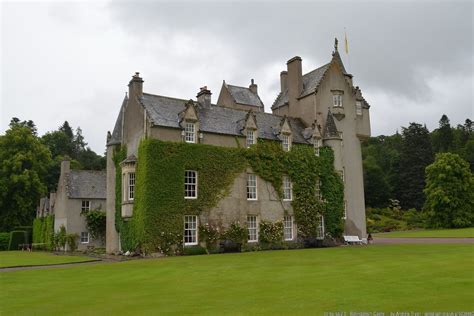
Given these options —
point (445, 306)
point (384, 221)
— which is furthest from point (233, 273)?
point (384, 221)

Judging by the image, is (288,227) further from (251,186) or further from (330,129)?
(330,129)

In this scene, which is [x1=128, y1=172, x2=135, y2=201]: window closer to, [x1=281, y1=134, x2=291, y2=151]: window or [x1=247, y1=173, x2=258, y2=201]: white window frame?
[x1=247, y1=173, x2=258, y2=201]: white window frame

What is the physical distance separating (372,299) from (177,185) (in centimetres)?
2162

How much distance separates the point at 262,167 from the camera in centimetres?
3566

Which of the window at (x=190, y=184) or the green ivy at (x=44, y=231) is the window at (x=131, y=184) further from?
the green ivy at (x=44, y=231)

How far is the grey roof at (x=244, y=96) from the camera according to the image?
4466 centimetres

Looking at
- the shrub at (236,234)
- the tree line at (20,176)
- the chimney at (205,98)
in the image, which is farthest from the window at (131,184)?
the tree line at (20,176)

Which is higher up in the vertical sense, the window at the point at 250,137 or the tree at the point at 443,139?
the tree at the point at 443,139

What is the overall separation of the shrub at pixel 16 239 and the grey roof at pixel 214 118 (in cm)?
3051

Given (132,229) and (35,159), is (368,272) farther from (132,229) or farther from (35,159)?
(35,159)

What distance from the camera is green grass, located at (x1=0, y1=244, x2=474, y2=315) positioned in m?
10.9

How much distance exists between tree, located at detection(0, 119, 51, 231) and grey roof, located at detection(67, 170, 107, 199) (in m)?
11.0

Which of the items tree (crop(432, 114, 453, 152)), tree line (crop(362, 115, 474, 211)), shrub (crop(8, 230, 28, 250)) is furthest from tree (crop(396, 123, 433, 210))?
shrub (crop(8, 230, 28, 250))

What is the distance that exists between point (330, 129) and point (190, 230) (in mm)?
16043
